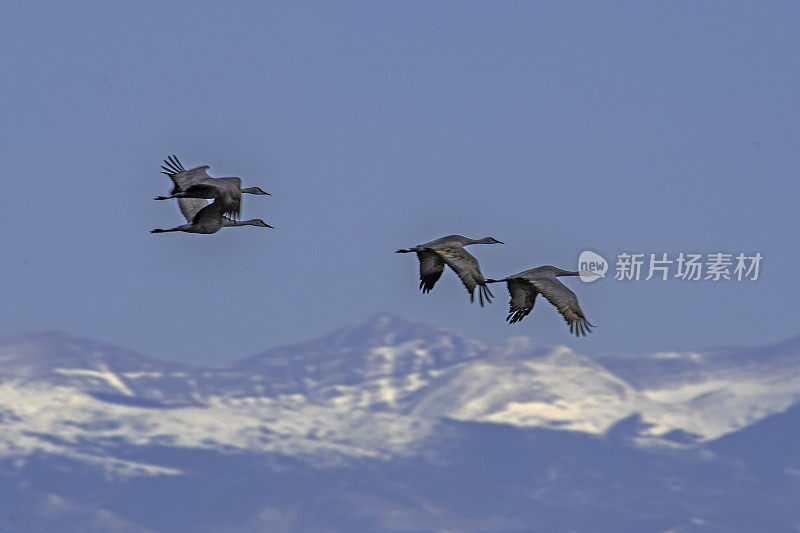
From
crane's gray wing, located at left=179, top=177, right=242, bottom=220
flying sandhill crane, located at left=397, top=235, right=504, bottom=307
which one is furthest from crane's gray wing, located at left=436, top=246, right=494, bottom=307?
crane's gray wing, located at left=179, top=177, right=242, bottom=220

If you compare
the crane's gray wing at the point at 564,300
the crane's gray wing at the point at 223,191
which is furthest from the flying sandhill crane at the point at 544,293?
the crane's gray wing at the point at 223,191

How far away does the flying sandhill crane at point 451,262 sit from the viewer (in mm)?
57062

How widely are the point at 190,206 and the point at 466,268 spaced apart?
15.0 meters

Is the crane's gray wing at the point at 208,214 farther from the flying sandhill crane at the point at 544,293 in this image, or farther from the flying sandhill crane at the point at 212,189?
the flying sandhill crane at the point at 544,293

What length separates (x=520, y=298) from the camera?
6194cm

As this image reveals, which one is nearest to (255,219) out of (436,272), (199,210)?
(199,210)

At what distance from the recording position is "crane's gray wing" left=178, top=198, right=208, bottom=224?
218 ft

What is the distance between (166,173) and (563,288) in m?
17.5

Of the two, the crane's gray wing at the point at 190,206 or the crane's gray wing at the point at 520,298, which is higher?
the crane's gray wing at the point at 190,206

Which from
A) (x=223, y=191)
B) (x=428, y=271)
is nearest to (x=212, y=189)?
(x=223, y=191)

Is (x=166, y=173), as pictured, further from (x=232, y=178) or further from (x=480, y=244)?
(x=480, y=244)

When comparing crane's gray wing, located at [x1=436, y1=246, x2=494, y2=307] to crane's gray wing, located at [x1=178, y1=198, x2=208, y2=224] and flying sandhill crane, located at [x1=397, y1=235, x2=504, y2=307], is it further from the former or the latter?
crane's gray wing, located at [x1=178, y1=198, x2=208, y2=224]

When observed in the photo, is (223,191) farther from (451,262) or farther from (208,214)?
(451,262)

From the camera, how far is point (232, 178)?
58812mm
